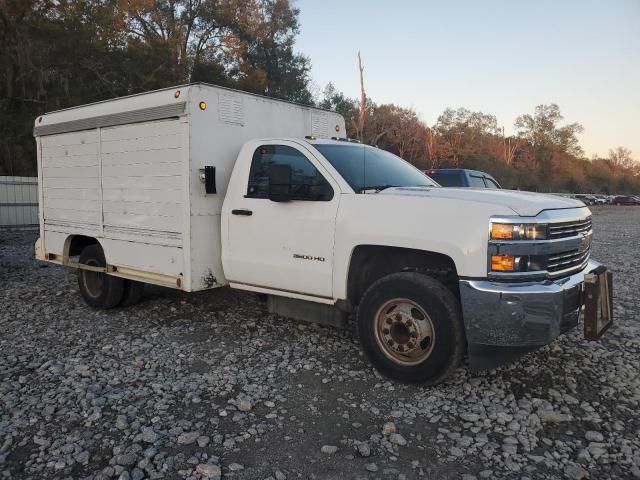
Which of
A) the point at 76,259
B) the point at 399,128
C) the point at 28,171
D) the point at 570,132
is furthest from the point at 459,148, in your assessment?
the point at 76,259

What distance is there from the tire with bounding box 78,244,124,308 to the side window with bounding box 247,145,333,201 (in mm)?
2582

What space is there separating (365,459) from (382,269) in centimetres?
187

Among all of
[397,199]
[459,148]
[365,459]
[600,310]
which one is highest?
[459,148]

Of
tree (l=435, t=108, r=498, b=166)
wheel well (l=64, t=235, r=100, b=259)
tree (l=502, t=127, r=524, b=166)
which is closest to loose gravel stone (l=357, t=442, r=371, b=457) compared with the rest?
wheel well (l=64, t=235, r=100, b=259)

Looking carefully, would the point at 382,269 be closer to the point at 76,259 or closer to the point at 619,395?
the point at 619,395

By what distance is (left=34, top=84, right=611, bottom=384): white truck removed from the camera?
12.8 ft

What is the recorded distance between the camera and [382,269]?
478 centimetres

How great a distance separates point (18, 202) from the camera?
17562mm

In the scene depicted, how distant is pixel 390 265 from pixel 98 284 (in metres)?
4.25

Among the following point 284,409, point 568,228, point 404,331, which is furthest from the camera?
point 404,331

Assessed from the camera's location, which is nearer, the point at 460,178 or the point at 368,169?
the point at 368,169

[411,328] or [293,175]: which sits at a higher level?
[293,175]

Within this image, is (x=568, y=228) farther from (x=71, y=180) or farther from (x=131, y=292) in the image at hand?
(x=71, y=180)

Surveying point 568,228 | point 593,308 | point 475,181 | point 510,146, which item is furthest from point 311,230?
point 510,146
